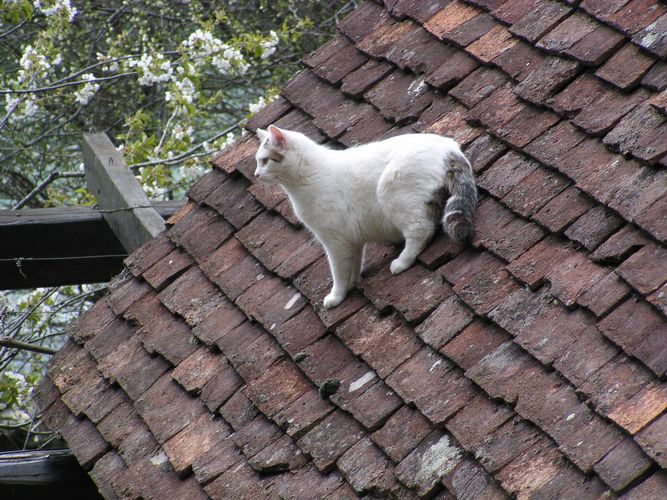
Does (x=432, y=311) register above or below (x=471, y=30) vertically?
below

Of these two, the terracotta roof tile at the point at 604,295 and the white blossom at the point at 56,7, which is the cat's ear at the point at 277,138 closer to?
the terracotta roof tile at the point at 604,295

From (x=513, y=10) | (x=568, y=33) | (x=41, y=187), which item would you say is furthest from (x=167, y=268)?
(x=41, y=187)

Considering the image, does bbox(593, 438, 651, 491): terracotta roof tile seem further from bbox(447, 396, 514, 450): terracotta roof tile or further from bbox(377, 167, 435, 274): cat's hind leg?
bbox(377, 167, 435, 274): cat's hind leg

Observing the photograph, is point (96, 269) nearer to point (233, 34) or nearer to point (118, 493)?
point (118, 493)

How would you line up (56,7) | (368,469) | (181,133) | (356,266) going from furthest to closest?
1. (181,133)
2. (56,7)
3. (356,266)
4. (368,469)

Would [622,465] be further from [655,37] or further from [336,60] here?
[336,60]

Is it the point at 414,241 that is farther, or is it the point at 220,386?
the point at 220,386

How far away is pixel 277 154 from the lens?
12.1 ft

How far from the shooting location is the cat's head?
3673 mm

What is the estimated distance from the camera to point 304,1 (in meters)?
9.52

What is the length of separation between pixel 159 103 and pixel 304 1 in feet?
6.07

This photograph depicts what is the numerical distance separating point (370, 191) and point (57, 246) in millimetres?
2145

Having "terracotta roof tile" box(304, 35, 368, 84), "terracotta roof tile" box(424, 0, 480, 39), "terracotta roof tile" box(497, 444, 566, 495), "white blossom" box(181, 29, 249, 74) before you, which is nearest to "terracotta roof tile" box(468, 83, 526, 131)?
"terracotta roof tile" box(424, 0, 480, 39)

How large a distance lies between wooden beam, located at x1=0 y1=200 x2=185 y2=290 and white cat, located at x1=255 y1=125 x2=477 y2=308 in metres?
1.60
